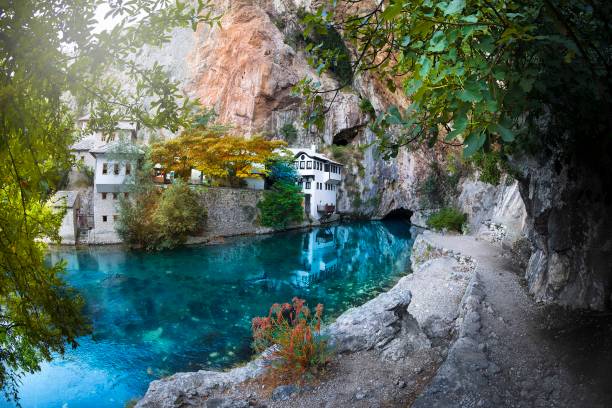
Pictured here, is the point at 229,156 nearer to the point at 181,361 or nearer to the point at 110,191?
the point at 110,191

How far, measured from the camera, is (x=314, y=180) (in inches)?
1324

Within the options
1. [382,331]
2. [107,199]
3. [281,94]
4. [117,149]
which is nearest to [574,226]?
[382,331]

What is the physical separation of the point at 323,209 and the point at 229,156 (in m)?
11.3

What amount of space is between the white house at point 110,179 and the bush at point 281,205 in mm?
9642

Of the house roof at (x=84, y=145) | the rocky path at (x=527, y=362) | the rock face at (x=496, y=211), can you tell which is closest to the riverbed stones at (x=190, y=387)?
the rocky path at (x=527, y=362)

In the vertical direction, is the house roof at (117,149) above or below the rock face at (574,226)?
above

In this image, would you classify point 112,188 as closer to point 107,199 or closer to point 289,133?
point 107,199

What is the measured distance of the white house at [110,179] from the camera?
22.8m

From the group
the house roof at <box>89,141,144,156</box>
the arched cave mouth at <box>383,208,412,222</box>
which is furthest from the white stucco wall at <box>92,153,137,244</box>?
the arched cave mouth at <box>383,208,412,222</box>

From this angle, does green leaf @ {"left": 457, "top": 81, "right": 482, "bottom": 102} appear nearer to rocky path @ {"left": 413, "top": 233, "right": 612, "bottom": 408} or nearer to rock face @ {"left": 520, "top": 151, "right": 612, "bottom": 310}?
rocky path @ {"left": 413, "top": 233, "right": 612, "bottom": 408}

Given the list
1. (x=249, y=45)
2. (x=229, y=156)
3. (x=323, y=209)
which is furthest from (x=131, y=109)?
(x=249, y=45)

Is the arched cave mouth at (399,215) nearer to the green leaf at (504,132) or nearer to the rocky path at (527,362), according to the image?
the rocky path at (527,362)

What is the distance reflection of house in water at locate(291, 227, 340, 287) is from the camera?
1599cm

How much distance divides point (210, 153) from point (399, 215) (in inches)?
1064
